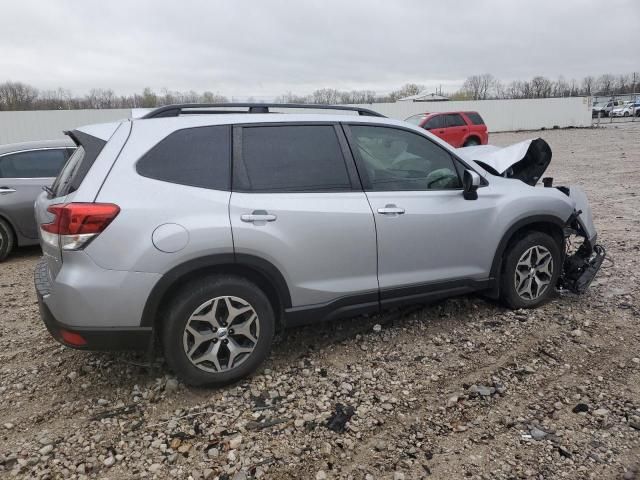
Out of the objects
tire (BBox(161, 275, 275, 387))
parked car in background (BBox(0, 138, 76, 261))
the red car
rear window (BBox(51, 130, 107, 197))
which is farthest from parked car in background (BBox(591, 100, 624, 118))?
rear window (BBox(51, 130, 107, 197))

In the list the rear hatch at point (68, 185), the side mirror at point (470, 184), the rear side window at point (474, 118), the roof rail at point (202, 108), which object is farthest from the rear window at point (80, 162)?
the rear side window at point (474, 118)

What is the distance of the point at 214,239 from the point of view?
9.71ft

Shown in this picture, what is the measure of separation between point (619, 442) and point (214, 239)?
251 centimetres

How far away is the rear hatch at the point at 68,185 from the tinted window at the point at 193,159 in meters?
0.32

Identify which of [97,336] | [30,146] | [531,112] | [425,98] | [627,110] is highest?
A: [425,98]

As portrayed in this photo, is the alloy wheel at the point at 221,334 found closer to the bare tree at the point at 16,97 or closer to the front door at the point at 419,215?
the front door at the point at 419,215

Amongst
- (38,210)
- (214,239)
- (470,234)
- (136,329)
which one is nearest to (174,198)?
(214,239)

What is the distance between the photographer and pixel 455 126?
18.4 meters

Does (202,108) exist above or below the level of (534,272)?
above

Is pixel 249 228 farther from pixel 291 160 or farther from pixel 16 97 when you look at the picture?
pixel 16 97

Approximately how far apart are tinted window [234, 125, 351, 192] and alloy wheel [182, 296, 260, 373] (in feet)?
2.52

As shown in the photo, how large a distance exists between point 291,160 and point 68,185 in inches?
55.4

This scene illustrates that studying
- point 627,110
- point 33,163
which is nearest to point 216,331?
point 33,163

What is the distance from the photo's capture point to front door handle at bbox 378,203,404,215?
349cm
